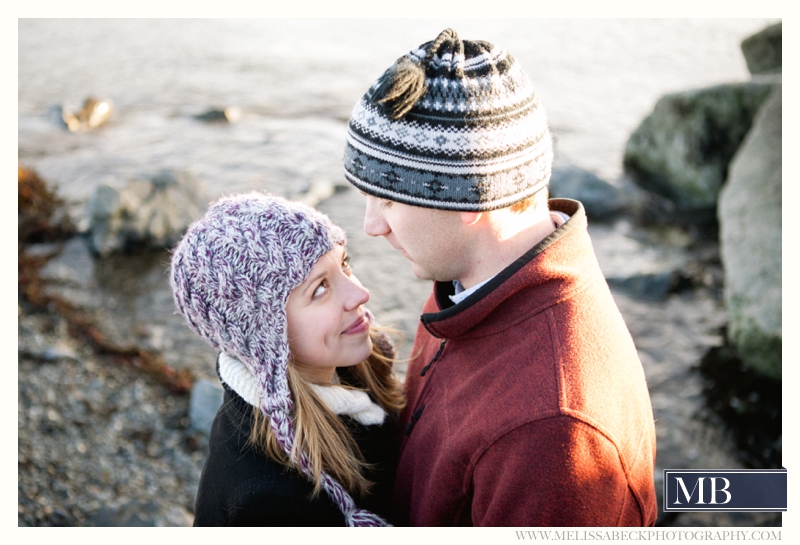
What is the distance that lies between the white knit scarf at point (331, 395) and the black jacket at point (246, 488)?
64 millimetres

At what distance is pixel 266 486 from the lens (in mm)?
2463

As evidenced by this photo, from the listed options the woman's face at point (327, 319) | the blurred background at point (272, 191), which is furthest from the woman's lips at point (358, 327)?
the blurred background at point (272, 191)

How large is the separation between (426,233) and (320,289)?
21.4 inches

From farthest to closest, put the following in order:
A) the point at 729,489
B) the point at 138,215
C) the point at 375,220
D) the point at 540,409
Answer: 1. the point at 138,215
2. the point at 729,489
3. the point at 375,220
4. the point at 540,409

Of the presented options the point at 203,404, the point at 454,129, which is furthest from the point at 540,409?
the point at 203,404

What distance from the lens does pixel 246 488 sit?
2.46m

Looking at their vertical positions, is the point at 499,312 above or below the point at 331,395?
above

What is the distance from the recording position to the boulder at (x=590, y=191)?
30.8ft

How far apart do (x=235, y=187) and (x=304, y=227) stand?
25.2 feet

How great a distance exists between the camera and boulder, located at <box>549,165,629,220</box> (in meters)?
9.39

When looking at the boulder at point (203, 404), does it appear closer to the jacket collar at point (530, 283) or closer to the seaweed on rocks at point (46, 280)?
the seaweed on rocks at point (46, 280)

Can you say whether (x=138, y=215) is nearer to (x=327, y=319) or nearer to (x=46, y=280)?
(x=46, y=280)

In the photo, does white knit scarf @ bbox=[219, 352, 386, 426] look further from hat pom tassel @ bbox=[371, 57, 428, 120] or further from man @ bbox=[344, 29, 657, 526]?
hat pom tassel @ bbox=[371, 57, 428, 120]
